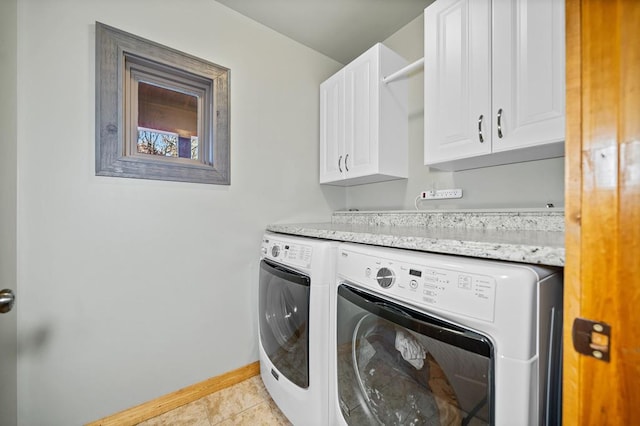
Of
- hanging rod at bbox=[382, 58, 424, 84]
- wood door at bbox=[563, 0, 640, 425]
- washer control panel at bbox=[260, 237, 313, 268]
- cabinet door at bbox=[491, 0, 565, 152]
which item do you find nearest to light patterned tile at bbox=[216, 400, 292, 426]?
washer control panel at bbox=[260, 237, 313, 268]

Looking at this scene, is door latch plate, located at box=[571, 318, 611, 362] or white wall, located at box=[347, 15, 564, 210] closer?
door latch plate, located at box=[571, 318, 611, 362]

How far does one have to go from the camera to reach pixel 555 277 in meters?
0.62

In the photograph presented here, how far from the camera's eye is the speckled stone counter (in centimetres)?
63

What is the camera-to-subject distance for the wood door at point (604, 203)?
15.2 inches

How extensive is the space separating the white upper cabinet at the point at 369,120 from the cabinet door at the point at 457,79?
342mm

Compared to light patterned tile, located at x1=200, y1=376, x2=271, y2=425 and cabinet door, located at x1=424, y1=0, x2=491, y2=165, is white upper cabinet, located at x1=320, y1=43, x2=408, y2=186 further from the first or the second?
light patterned tile, located at x1=200, y1=376, x2=271, y2=425

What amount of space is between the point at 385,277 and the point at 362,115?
4.21 feet

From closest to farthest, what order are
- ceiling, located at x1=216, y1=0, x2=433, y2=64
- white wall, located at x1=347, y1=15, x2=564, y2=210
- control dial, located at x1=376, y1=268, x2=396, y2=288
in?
control dial, located at x1=376, y1=268, x2=396, y2=288, white wall, located at x1=347, y1=15, x2=564, y2=210, ceiling, located at x1=216, y1=0, x2=433, y2=64

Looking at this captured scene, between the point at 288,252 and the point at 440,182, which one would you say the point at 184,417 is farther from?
the point at 440,182

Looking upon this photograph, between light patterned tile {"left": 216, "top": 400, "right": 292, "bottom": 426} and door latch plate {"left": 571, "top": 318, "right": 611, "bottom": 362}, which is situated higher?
door latch plate {"left": 571, "top": 318, "right": 611, "bottom": 362}

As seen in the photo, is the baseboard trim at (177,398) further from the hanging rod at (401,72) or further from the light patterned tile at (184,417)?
the hanging rod at (401,72)

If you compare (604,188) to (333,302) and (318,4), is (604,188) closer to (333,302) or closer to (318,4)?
(333,302)

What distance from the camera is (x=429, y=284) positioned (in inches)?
28.0

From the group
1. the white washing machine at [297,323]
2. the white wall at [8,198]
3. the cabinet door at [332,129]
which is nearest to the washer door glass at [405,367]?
the white washing machine at [297,323]
